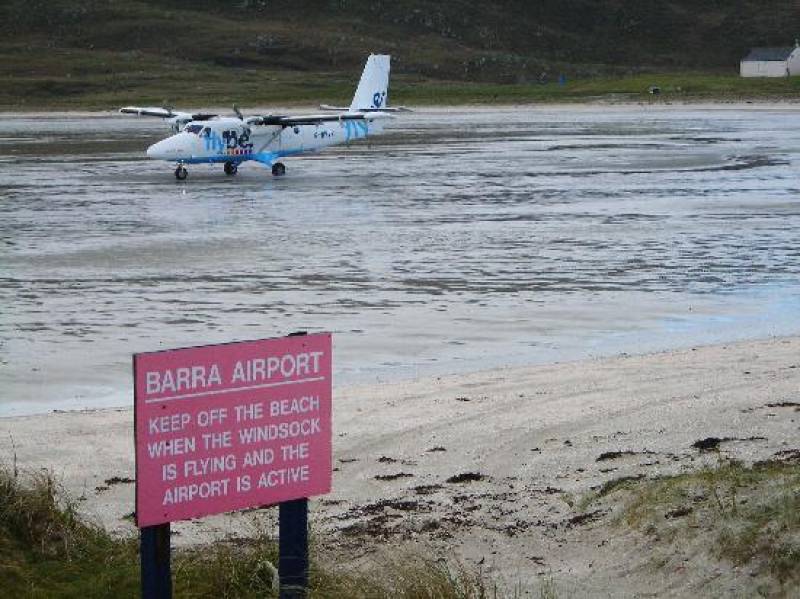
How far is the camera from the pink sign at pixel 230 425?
213 inches

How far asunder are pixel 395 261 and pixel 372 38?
119677 mm

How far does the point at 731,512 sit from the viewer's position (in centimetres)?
701

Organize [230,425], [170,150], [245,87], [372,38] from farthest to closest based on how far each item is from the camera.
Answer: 1. [372,38]
2. [245,87]
3. [170,150]
4. [230,425]

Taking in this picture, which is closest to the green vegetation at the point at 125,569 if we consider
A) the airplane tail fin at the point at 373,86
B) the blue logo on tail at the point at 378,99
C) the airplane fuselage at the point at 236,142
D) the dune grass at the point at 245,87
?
the airplane fuselage at the point at 236,142

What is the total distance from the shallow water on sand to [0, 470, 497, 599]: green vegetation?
415 cm

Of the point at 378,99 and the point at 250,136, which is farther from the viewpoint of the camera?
the point at 378,99

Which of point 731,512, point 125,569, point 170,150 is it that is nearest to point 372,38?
point 170,150

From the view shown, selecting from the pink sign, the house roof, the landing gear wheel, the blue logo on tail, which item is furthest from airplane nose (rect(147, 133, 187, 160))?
the house roof

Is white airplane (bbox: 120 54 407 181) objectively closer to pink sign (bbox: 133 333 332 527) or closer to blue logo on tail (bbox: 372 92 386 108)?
blue logo on tail (bbox: 372 92 386 108)

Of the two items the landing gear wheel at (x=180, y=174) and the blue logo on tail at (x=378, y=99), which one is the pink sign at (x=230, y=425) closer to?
the landing gear wheel at (x=180, y=174)

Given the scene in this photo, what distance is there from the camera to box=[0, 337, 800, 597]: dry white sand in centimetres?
720

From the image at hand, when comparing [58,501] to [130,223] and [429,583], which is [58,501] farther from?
[130,223]

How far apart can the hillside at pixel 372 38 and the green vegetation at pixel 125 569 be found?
327 feet

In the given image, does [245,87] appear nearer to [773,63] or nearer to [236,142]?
[773,63]
